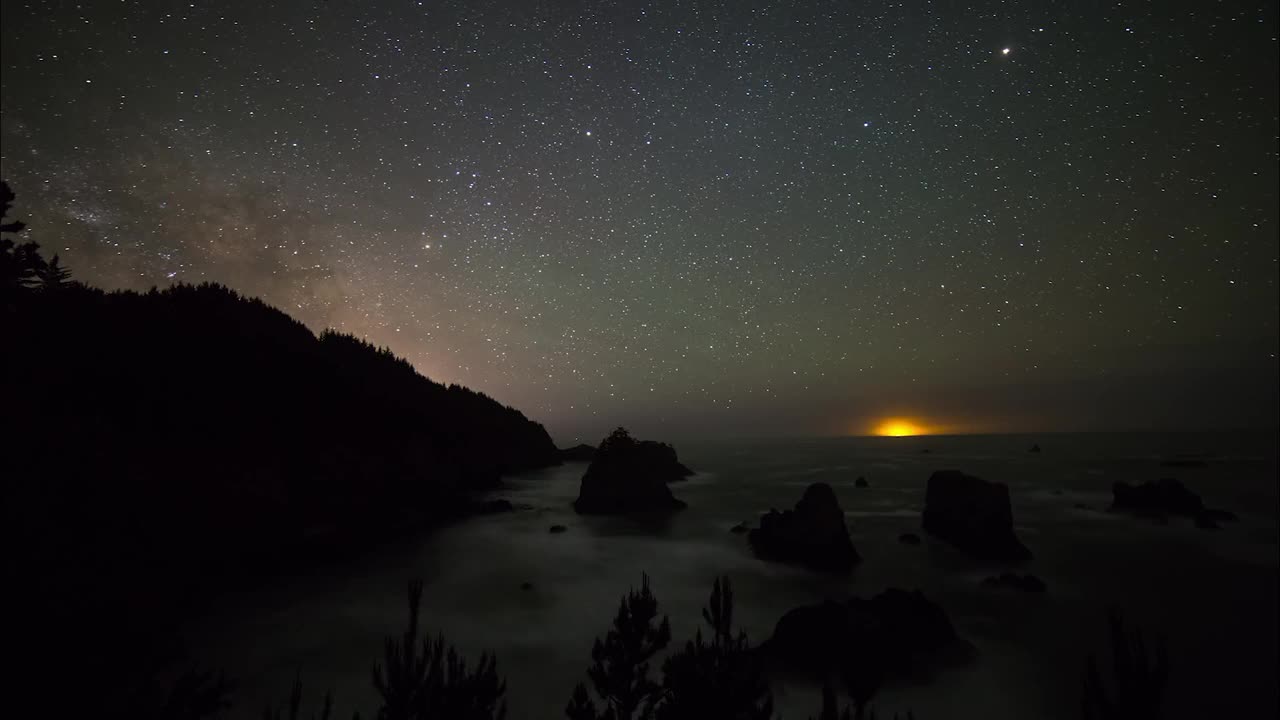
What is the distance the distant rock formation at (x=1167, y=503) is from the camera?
4797 centimetres

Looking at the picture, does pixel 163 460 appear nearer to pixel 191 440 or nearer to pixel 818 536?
pixel 191 440

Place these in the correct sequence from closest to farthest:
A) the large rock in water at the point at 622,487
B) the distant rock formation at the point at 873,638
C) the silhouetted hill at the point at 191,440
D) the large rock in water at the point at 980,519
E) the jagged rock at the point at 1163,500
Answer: the silhouetted hill at the point at 191,440 → the distant rock formation at the point at 873,638 → the large rock in water at the point at 980,519 → the jagged rock at the point at 1163,500 → the large rock in water at the point at 622,487

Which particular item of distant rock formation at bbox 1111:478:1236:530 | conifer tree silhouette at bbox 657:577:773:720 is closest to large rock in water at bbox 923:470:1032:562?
distant rock formation at bbox 1111:478:1236:530

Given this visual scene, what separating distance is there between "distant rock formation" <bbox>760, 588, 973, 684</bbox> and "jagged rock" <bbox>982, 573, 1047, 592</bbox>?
1053 centimetres

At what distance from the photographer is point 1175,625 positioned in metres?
25.6

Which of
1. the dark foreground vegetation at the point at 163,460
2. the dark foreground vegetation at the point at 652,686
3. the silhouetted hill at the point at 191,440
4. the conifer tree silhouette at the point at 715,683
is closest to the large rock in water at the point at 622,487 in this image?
the dark foreground vegetation at the point at 163,460

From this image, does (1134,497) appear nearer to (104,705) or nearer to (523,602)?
(523,602)

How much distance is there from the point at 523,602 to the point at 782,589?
14535 mm

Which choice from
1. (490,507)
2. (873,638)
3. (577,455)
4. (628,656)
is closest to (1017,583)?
(873,638)

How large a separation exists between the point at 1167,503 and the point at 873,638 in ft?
184

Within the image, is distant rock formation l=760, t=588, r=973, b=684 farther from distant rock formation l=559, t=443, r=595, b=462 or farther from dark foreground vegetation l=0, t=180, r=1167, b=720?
distant rock formation l=559, t=443, r=595, b=462

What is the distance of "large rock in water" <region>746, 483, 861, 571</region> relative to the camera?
103 feet

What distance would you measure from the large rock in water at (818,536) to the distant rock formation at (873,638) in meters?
11.1

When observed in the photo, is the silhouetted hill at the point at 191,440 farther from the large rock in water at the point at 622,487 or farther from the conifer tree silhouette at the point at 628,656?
the large rock in water at the point at 622,487
